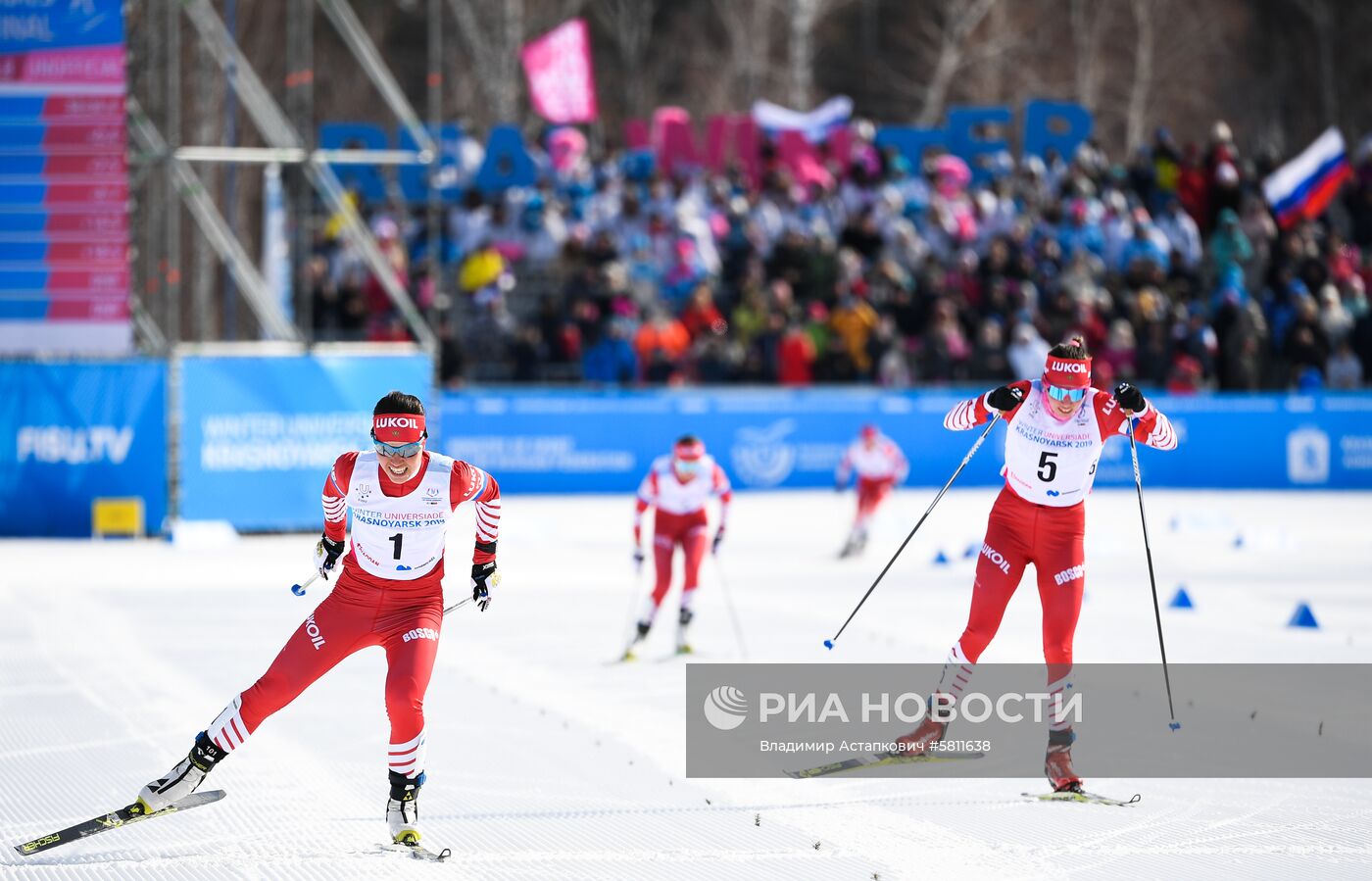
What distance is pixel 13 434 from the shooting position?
2073 centimetres

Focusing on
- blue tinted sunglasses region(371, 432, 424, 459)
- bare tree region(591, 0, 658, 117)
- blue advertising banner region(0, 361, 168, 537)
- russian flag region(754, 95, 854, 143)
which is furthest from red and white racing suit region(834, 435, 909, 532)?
bare tree region(591, 0, 658, 117)

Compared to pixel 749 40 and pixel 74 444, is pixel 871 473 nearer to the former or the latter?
pixel 74 444

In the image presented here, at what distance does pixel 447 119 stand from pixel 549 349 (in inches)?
720

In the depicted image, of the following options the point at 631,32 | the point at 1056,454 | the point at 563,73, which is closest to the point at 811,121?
the point at 563,73

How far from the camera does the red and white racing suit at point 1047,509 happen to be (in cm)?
911

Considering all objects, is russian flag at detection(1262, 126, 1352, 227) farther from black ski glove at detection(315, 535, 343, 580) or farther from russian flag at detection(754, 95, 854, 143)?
black ski glove at detection(315, 535, 343, 580)

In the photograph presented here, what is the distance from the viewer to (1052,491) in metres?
9.21

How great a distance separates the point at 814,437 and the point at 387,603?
1938cm

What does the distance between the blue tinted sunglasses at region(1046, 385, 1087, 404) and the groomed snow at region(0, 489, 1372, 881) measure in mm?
1910

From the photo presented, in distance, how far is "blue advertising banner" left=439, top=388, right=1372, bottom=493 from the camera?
85.3ft

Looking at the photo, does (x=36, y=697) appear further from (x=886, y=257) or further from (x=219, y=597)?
(x=886, y=257)

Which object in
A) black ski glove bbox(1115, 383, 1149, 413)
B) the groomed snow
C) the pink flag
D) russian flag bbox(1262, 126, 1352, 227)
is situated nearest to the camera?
the groomed snow

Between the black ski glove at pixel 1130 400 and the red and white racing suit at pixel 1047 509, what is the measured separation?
0.28ft

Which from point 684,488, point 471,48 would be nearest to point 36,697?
point 684,488
